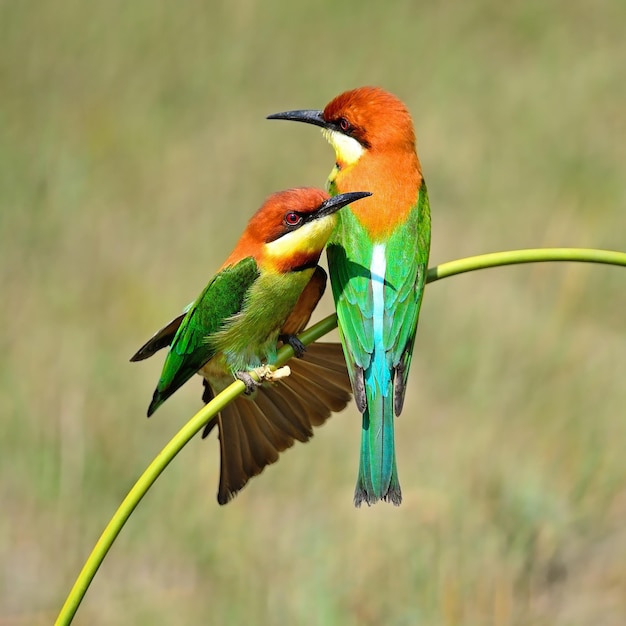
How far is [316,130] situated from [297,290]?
351 cm

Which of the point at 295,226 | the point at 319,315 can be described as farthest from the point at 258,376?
the point at 319,315

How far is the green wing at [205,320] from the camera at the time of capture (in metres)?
2.33

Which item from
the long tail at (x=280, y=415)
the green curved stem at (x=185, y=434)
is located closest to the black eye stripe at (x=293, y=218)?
the long tail at (x=280, y=415)

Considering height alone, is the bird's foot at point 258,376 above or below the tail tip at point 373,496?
above

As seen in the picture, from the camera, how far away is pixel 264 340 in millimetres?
2408

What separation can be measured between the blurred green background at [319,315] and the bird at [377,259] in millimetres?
1312

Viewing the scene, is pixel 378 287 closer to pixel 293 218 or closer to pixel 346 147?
pixel 293 218

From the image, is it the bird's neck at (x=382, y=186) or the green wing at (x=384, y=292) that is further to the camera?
the bird's neck at (x=382, y=186)

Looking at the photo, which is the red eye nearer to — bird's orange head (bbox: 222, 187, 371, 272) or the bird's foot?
bird's orange head (bbox: 222, 187, 371, 272)

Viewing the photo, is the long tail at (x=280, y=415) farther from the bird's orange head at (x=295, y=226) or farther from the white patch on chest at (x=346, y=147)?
the white patch on chest at (x=346, y=147)

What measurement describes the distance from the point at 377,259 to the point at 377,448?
407 millimetres

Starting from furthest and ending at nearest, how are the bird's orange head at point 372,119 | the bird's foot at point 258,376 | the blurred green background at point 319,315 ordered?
the blurred green background at point 319,315, the bird's orange head at point 372,119, the bird's foot at point 258,376

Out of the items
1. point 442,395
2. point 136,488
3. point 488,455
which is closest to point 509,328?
point 442,395

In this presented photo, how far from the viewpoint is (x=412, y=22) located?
630 centimetres
